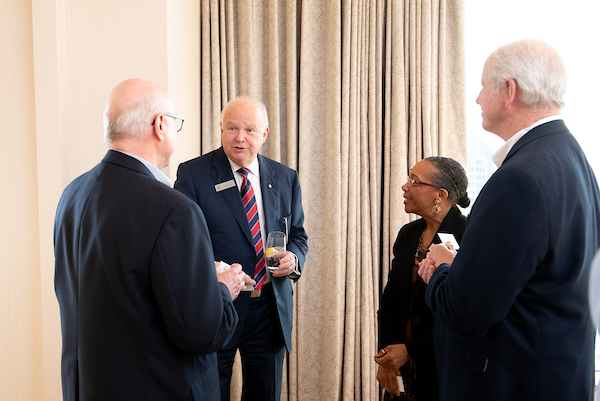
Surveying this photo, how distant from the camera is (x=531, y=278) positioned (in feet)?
4.30

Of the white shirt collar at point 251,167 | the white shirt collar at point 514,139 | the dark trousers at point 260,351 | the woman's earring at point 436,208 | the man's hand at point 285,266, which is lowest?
the dark trousers at point 260,351

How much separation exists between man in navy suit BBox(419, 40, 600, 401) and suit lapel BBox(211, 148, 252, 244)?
1.15m

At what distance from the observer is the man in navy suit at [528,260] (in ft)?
4.08

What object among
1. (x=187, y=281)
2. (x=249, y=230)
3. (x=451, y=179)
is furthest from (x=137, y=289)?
(x=451, y=179)

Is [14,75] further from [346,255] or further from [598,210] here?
[598,210]

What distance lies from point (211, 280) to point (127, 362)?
348 millimetres

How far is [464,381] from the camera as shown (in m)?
1.40

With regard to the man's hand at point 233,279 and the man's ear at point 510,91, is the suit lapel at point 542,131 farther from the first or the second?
the man's hand at point 233,279

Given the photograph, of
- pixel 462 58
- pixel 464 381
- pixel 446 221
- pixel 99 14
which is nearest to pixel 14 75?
pixel 99 14

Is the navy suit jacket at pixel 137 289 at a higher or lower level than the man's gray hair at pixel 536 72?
lower

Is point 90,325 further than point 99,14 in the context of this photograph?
No

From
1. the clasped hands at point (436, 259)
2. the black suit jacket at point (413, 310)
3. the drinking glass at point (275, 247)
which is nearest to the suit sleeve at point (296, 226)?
the drinking glass at point (275, 247)

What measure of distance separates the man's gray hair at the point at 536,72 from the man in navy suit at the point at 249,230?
1.27m

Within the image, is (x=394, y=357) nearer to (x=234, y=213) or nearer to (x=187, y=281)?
(x=234, y=213)
